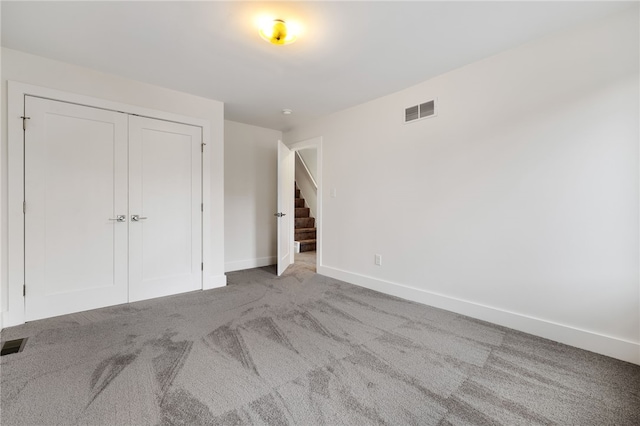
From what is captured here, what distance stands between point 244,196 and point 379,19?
337 cm

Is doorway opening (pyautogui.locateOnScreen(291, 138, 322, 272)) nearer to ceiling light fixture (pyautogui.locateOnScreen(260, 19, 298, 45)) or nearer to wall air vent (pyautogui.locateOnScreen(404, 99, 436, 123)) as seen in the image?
wall air vent (pyautogui.locateOnScreen(404, 99, 436, 123))

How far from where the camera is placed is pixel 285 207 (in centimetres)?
443

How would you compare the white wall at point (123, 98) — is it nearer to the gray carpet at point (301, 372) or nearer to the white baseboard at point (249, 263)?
the white baseboard at point (249, 263)

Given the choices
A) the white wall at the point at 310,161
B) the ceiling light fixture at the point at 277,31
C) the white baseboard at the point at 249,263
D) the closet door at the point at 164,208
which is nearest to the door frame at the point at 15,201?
the closet door at the point at 164,208

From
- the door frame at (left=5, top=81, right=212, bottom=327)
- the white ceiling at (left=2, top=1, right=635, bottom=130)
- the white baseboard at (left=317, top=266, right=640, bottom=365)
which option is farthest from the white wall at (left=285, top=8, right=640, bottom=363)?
the door frame at (left=5, top=81, right=212, bottom=327)

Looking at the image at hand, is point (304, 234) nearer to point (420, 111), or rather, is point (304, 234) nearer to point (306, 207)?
point (306, 207)

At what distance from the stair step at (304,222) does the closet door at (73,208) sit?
3.83 m

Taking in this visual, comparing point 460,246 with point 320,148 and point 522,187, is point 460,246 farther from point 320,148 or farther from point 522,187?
point 320,148

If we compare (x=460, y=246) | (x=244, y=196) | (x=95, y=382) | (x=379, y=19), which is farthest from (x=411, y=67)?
(x=95, y=382)

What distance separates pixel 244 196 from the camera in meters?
4.68

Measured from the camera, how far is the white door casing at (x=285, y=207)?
4215 mm

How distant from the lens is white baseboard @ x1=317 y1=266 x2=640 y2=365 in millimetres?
1959

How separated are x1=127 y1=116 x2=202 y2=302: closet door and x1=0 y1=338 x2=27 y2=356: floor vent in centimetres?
92

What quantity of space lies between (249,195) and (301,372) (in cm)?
341
